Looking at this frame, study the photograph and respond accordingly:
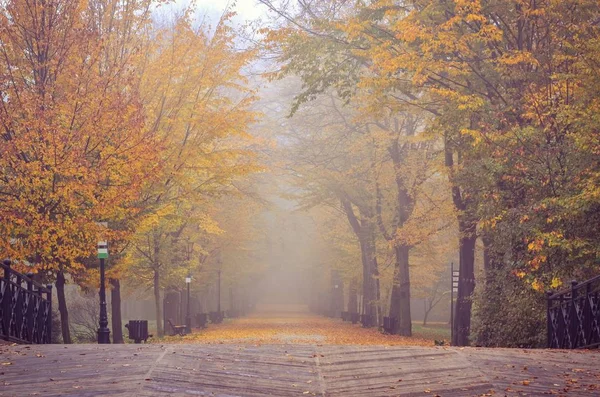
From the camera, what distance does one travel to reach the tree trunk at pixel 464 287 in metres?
23.8

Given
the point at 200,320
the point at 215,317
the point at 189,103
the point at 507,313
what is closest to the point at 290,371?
the point at 507,313

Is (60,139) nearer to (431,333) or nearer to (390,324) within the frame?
(390,324)

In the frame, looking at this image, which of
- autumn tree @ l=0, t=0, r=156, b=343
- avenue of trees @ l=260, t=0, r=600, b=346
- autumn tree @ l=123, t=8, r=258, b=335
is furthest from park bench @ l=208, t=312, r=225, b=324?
autumn tree @ l=0, t=0, r=156, b=343

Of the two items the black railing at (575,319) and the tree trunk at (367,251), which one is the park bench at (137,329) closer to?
the black railing at (575,319)

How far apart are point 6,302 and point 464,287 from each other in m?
15.0

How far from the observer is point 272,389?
31.6 feet

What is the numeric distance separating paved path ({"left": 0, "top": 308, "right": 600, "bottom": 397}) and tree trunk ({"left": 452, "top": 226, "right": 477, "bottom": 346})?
38.4 ft

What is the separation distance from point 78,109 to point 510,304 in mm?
11802

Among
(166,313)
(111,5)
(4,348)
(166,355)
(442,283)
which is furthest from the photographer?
(442,283)

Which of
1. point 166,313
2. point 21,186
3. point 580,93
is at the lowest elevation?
point 166,313

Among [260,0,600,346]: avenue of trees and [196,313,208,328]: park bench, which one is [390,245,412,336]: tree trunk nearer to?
[260,0,600,346]: avenue of trees

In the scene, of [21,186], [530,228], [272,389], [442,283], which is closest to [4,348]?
[272,389]

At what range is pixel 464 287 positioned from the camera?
23859 millimetres

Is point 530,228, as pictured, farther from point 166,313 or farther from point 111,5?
point 166,313
